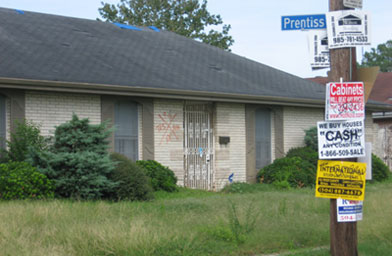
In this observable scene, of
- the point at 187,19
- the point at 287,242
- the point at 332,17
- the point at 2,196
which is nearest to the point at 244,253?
the point at 287,242

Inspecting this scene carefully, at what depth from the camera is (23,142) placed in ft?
43.7

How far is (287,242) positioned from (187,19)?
34.2 metres

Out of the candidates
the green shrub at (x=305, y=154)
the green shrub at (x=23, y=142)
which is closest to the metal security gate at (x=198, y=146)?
the green shrub at (x=305, y=154)

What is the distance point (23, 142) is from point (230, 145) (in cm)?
676

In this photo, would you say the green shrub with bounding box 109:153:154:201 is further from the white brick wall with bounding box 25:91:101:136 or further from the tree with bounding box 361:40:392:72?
the tree with bounding box 361:40:392:72

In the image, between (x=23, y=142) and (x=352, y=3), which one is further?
(x=23, y=142)

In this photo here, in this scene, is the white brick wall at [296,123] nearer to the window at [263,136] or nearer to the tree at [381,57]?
the window at [263,136]

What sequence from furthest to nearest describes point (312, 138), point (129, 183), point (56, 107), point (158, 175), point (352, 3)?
point (312, 138) < point (158, 175) < point (56, 107) < point (129, 183) < point (352, 3)

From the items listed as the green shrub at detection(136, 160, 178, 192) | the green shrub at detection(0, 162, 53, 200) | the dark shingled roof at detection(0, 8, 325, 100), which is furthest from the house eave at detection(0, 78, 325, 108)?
the green shrub at detection(0, 162, 53, 200)

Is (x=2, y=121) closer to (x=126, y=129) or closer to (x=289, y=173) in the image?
(x=126, y=129)

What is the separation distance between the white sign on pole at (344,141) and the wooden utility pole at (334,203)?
2.06 feet

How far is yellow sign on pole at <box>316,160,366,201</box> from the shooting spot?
7293 millimetres

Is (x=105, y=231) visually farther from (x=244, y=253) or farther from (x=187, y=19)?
(x=187, y=19)

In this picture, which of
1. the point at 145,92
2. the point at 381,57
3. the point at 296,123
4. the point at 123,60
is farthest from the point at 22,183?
the point at 381,57
